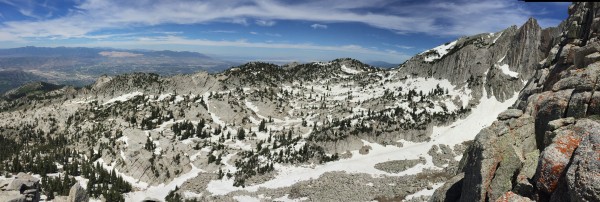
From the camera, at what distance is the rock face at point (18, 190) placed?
5326 centimetres

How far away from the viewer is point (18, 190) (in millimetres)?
58688

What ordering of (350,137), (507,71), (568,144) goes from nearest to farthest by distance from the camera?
(568,144)
(350,137)
(507,71)

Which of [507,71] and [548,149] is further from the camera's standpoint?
[507,71]

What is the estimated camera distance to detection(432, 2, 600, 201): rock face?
57.6 feet

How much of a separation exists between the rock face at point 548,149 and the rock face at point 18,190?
62.9 meters

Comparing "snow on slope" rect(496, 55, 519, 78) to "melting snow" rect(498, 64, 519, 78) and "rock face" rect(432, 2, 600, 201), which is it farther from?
"rock face" rect(432, 2, 600, 201)

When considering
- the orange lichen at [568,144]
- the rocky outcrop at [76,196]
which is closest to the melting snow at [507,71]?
the orange lichen at [568,144]

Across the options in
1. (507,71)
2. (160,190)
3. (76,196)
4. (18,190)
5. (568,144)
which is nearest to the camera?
(568,144)

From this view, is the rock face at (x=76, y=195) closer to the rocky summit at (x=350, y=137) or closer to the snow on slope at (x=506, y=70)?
the rocky summit at (x=350, y=137)

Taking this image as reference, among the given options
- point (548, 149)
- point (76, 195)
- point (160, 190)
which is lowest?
point (160, 190)

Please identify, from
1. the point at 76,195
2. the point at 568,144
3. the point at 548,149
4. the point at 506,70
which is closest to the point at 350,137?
the point at 76,195

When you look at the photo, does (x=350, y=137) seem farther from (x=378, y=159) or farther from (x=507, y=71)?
(x=507, y=71)

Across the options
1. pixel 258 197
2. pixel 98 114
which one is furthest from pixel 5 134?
pixel 258 197

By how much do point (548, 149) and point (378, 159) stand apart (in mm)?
81671
